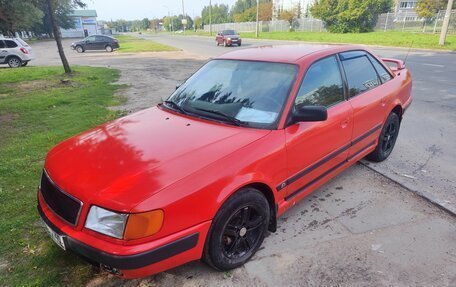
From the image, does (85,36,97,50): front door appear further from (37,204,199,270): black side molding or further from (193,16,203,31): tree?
(193,16,203,31): tree

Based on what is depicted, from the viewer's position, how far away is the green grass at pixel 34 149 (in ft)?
8.93

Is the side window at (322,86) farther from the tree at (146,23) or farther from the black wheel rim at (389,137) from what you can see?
the tree at (146,23)

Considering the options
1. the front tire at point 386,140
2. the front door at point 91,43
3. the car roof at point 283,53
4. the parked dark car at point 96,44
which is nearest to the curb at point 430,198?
the front tire at point 386,140

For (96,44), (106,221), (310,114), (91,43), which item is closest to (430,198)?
(310,114)

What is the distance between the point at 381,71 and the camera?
446 cm

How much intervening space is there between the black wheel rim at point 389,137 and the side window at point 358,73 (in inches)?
28.1

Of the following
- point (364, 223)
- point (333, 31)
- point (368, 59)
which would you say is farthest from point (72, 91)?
point (333, 31)

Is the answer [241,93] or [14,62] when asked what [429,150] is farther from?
[14,62]

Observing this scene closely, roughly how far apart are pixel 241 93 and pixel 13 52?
2108 cm

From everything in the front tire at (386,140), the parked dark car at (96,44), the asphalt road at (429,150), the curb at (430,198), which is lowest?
the parked dark car at (96,44)

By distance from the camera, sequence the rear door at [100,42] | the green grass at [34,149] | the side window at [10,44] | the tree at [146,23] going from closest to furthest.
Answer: the green grass at [34,149] → the side window at [10,44] → the rear door at [100,42] → the tree at [146,23]

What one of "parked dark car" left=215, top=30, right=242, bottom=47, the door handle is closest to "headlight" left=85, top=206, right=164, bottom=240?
the door handle

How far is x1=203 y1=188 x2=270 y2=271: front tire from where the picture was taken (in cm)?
244

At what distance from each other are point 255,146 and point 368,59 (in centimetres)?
A: 253
